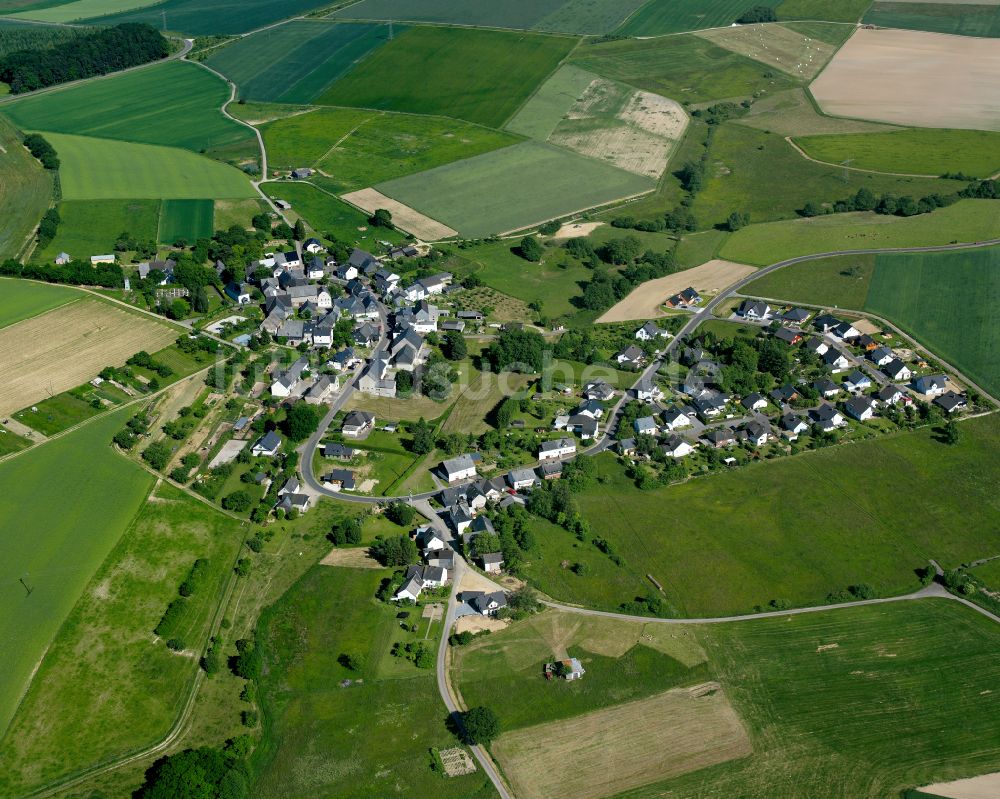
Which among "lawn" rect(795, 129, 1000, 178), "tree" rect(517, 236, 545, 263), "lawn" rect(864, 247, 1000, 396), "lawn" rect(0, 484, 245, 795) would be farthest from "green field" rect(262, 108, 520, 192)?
"lawn" rect(0, 484, 245, 795)

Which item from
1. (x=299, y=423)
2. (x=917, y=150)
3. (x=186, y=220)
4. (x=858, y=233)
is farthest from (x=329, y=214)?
(x=917, y=150)

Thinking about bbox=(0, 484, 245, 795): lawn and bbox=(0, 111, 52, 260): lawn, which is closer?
bbox=(0, 484, 245, 795): lawn

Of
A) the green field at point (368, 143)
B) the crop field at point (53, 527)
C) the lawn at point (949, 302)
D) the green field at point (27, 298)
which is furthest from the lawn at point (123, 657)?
the green field at point (368, 143)

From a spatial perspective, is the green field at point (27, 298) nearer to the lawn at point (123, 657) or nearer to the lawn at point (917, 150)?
the lawn at point (123, 657)

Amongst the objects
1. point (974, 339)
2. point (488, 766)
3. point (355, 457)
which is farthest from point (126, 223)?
point (974, 339)

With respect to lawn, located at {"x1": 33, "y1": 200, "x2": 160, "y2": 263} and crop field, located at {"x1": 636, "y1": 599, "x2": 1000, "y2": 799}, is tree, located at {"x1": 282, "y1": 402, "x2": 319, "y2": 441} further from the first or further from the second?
lawn, located at {"x1": 33, "y1": 200, "x2": 160, "y2": 263}

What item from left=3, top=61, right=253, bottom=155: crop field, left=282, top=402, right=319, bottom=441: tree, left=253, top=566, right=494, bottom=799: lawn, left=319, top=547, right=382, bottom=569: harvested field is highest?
left=3, top=61, right=253, bottom=155: crop field
